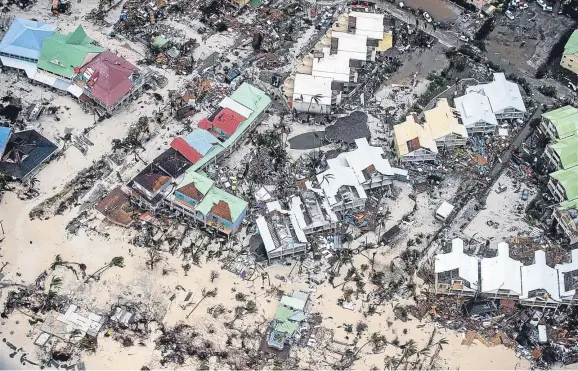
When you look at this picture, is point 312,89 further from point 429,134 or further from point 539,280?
point 539,280

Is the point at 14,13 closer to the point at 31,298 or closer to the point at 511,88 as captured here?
the point at 31,298

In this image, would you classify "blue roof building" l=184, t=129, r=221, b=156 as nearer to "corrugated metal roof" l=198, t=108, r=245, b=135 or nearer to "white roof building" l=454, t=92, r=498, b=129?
"corrugated metal roof" l=198, t=108, r=245, b=135

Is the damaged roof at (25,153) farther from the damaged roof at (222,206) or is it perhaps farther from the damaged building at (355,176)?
the damaged building at (355,176)

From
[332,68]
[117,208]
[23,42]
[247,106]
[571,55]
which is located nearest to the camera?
[117,208]

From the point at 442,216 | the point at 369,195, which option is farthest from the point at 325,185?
the point at 442,216

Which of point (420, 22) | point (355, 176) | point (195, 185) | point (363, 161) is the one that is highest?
point (420, 22)

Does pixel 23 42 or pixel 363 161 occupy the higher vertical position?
pixel 363 161

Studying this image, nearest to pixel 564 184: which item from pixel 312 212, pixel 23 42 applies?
pixel 312 212

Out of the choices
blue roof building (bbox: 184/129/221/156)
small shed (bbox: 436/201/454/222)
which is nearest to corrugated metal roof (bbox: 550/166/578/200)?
A: small shed (bbox: 436/201/454/222)
